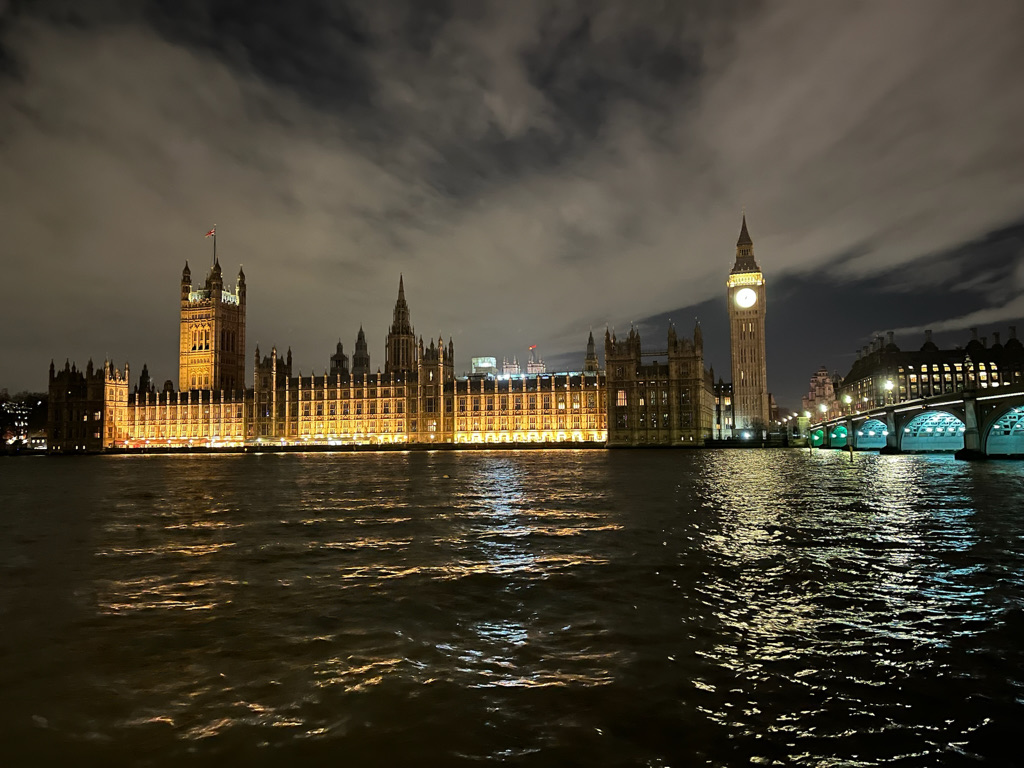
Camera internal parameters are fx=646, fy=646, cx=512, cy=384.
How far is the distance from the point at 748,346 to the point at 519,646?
5975 inches

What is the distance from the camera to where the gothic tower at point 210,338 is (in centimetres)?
18275

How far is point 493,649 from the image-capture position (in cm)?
860

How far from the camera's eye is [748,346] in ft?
491

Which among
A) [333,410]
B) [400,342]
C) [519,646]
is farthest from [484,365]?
[519,646]

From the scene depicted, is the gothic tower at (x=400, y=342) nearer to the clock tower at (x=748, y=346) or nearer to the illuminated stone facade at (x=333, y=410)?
the illuminated stone facade at (x=333, y=410)

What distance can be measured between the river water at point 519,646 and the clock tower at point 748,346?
433ft

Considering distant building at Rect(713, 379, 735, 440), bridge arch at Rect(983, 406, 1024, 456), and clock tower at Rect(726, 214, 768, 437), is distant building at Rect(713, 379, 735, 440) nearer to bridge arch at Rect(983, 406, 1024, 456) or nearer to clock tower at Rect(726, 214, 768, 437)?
clock tower at Rect(726, 214, 768, 437)

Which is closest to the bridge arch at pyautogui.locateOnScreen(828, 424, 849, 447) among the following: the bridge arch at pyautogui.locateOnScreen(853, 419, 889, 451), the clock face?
the bridge arch at pyautogui.locateOnScreen(853, 419, 889, 451)

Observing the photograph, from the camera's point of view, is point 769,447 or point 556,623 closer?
point 556,623

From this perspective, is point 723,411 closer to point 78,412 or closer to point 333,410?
point 333,410

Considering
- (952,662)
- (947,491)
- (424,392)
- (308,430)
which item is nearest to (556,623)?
(952,662)

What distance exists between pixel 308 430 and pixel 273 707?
159m

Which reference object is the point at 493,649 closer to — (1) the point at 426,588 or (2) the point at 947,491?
(1) the point at 426,588

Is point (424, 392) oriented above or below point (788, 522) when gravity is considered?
above
